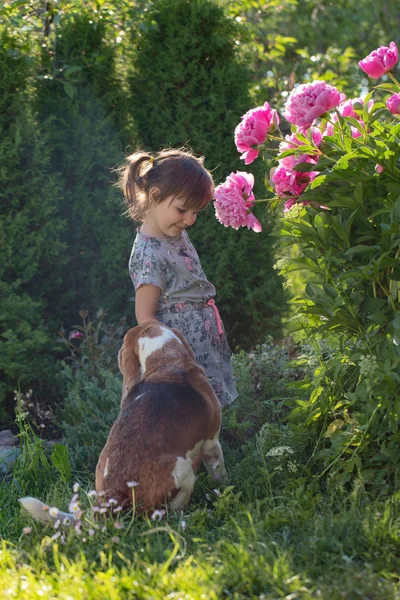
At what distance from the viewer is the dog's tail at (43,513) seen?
3264mm

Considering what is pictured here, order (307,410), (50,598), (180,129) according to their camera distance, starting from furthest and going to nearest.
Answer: (180,129), (307,410), (50,598)

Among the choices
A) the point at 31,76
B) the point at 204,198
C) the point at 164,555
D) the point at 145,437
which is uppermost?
the point at 31,76

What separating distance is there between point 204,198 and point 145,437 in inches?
56.2

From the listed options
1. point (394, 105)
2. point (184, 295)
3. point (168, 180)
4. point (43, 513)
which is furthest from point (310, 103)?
point (43, 513)

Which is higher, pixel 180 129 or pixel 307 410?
A: pixel 180 129

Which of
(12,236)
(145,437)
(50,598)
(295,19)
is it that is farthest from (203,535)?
(295,19)

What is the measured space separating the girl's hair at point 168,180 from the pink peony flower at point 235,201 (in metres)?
0.39

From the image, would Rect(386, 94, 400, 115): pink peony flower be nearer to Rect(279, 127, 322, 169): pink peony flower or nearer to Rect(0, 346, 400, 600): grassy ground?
Rect(279, 127, 322, 169): pink peony flower

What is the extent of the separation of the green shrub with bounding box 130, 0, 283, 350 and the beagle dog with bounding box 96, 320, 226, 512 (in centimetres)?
257

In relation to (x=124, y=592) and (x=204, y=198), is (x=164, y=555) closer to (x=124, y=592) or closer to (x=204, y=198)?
(x=124, y=592)

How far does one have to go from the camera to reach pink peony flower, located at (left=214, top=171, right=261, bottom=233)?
380 cm

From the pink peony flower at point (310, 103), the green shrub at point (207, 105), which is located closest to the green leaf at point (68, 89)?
the green shrub at point (207, 105)

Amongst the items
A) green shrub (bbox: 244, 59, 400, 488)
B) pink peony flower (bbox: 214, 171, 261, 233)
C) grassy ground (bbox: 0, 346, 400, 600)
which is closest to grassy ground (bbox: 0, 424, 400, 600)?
grassy ground (bbox: 0, 346, 400, 600)

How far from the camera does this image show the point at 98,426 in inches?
194
